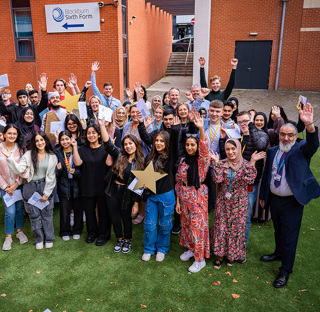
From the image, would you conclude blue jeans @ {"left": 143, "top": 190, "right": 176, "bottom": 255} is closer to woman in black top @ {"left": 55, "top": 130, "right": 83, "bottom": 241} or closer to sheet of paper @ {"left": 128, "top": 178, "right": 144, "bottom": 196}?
sheet of paper @ {"left": 128, "top": 178, "right": 144, "bottom": 196}

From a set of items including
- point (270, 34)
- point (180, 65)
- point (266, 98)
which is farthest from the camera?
point (180, 65)

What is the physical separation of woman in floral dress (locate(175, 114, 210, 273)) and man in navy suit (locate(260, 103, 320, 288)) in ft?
2.66

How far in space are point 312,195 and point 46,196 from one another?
3.52 meters

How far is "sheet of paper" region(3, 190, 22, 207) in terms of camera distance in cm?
450

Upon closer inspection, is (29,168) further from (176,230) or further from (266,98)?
(266,98)

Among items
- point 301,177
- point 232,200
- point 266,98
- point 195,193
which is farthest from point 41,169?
point 266,98

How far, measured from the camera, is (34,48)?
12031mm

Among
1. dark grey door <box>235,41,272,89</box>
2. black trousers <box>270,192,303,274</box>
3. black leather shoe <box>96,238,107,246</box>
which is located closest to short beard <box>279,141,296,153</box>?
black trousers <box>270,192,303,274</box>

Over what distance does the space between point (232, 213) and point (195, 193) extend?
1.72ft

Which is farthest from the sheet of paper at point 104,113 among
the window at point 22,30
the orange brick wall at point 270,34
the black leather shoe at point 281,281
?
the orange brick wall at point 270,34

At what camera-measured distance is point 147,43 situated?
16.0m

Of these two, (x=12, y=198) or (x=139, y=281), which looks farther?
(x=12, y=198)

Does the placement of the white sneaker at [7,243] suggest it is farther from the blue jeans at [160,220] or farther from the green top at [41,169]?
the blue jeans at [160,220]

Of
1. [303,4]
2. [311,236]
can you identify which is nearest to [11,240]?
[311,236]
